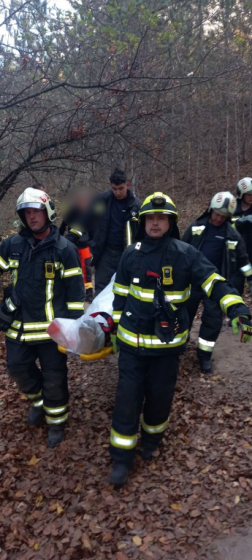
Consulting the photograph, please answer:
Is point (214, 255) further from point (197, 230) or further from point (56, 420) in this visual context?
point (56, 420)

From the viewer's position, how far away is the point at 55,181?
28.2 ft

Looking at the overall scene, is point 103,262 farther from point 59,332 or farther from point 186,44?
point 186,44

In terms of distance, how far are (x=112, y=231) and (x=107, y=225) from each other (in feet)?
0.34

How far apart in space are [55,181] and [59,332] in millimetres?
5875

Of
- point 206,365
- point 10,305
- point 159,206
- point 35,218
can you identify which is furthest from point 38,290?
point 206,365

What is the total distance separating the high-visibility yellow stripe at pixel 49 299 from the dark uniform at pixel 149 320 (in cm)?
59

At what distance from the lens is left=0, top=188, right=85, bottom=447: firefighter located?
11.6 feet

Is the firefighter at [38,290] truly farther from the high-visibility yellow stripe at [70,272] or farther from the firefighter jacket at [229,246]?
the firefighter jacket at [229,246]

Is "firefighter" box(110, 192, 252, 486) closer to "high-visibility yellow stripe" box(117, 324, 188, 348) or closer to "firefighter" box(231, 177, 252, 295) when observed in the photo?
A: "high-visibility yellow stripe" box(117, 324, 188, 348)

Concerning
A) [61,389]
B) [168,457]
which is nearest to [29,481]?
[61,389]

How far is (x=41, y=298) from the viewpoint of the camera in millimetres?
3582

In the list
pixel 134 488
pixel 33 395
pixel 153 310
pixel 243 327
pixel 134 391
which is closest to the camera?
pixel 243 327

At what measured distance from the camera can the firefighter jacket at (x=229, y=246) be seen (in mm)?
5008

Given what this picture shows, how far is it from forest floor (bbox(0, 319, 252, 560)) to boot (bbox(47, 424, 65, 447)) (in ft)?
0.22
